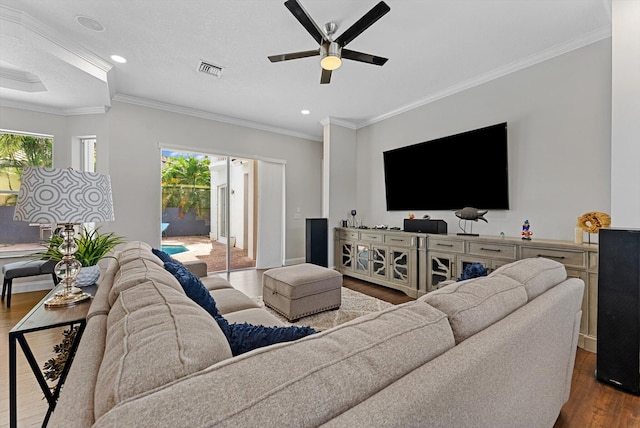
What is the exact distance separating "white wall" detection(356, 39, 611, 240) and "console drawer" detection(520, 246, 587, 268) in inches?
21.5

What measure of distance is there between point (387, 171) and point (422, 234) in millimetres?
1428

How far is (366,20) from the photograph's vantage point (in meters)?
2.03

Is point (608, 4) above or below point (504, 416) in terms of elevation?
above

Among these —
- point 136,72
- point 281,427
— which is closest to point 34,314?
point 281,427

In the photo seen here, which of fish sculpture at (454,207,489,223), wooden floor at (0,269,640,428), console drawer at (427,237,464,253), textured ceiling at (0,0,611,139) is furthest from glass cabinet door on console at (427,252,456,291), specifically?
textured ceiling at (0,0,611,139)

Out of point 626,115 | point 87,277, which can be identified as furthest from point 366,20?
point 87,277

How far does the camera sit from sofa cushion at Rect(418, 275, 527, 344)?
0.87 meters

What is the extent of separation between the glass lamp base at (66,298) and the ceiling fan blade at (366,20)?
2.52 metres

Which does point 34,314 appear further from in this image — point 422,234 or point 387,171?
point 387,171

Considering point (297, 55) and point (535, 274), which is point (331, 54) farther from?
point (535, 274)

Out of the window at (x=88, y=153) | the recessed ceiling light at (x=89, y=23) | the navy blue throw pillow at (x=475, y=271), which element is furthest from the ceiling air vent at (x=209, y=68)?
the navy blue throw pillow at (x=475, y=271)

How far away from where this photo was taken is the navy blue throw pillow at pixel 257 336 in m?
0.81

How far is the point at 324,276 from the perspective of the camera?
2.82 m

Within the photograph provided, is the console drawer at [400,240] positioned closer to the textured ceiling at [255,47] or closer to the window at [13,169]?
the textured ceiling at [255,47]
